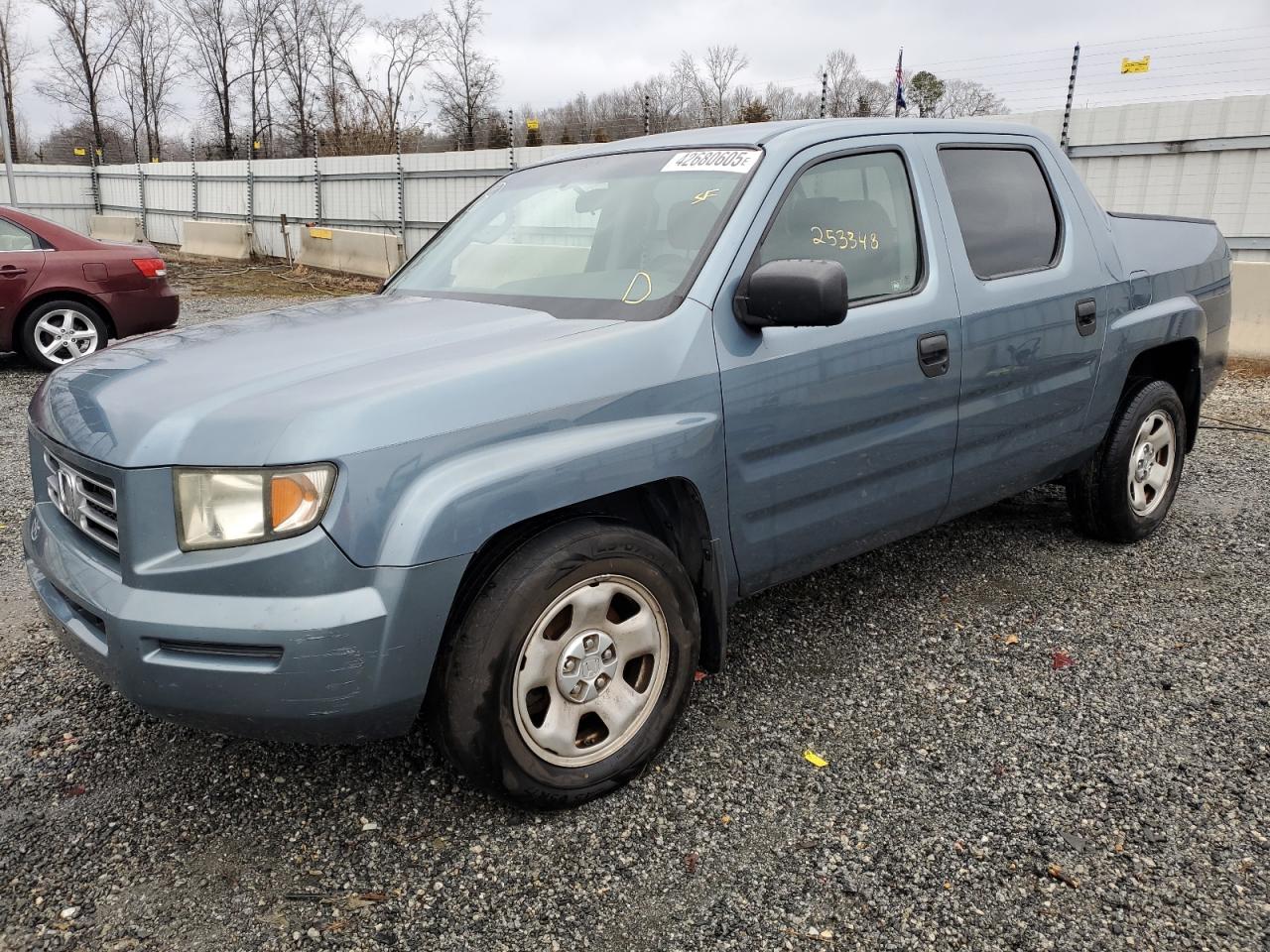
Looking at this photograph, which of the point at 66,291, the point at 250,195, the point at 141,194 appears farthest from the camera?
the point at 141,194

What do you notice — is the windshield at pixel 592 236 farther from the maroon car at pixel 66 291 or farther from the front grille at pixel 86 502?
the maroon car at pixel 66 291

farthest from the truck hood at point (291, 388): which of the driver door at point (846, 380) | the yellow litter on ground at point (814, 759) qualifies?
the yellow litter on ground at point (814, 759)

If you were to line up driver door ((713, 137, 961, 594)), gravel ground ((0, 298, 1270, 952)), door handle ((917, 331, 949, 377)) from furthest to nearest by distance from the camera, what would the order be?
A: door handle ((917, 331, 949, 377)) → driver door ((713, 137, 961, 594)) → gravel ground ((0, 298, 1270, 952))

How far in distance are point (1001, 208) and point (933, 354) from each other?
0.88 m

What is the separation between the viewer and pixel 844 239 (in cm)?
323

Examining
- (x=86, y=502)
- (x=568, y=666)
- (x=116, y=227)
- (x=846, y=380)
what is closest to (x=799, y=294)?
(x=846, y=380)

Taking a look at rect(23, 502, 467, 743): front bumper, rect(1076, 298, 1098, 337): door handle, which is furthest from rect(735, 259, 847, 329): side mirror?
rect(1076, 298, 1098, 337): door handle

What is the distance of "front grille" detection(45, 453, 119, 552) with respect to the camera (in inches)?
91.5

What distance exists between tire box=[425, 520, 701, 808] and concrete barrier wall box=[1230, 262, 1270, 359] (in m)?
8.24

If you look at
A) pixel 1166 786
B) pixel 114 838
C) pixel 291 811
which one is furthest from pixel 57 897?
pixel 1166 786

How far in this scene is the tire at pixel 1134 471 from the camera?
14.3 feet

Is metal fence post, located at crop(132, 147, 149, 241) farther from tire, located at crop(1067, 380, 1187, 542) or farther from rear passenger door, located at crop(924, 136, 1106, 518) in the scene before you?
tire, located at crop(1067, 380, 1187, 542)

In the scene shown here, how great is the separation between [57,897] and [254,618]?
87 centimetres

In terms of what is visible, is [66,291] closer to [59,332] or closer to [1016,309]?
[59,332]
